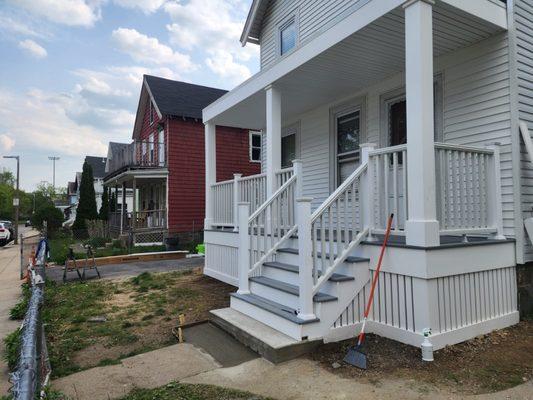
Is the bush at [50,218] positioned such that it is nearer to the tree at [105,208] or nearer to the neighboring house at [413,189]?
the tree at [105,208]

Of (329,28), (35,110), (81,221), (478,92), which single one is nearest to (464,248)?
(478,92)

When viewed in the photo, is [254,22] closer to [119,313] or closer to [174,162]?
[119,313]

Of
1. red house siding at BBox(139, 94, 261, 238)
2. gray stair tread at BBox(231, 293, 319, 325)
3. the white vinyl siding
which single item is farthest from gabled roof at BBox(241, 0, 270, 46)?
red house siding at BBox(139, 94, 261, 238)

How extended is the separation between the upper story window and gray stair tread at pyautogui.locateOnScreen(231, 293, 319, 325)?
6.27m

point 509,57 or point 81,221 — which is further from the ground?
point 509,57

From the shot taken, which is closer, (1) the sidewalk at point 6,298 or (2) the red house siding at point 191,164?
(1) the sidewalk at point 6,298

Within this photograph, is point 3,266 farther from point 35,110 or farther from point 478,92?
point 478,92

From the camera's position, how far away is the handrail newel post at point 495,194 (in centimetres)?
471

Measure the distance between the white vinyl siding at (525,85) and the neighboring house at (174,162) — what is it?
1453 centimetres

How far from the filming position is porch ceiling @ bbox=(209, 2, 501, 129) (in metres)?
4.67

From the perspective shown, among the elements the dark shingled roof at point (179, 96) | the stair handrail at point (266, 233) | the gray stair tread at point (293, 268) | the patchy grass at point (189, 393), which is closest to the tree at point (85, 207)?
the dark shingled roof at point (179, 96)

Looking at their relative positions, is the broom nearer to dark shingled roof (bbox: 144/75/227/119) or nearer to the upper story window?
the upper story window

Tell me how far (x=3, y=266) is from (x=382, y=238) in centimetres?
1417

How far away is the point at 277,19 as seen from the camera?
9789 mm
